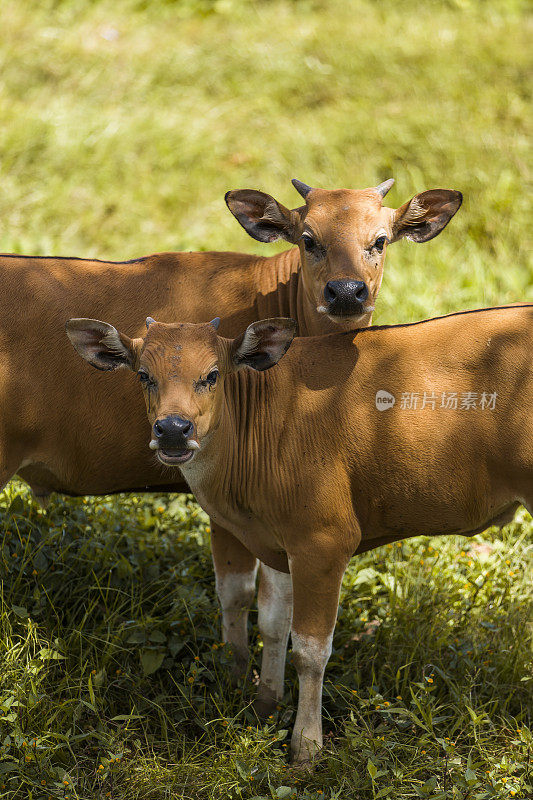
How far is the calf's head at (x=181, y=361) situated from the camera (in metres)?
4.74

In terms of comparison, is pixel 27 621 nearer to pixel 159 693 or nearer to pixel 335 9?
pixel 159 693

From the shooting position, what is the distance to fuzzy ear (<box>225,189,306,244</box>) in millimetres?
5945

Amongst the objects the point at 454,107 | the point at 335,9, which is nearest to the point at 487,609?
the point at 454,107

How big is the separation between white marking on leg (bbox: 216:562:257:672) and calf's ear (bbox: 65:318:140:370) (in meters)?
1.72

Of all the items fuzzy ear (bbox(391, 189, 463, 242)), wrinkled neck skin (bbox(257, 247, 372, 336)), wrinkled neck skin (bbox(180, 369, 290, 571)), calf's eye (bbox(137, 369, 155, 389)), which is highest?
fuzzy ear (bbox(391, 189, 463, 242))

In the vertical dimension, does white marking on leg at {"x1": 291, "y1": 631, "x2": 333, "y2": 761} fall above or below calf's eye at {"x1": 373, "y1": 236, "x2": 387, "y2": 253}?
below

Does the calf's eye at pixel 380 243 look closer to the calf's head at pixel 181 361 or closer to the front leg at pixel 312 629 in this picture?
the calf's head at pixel 181 361

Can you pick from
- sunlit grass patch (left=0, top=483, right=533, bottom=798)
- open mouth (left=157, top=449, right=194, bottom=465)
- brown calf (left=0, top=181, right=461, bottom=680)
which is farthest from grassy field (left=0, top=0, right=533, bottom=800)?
open mouth (left=157, top=449, right=194, bottom=465)

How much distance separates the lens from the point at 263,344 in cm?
520

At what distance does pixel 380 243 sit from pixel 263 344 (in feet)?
3.41

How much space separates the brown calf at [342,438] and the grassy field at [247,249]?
0.75m

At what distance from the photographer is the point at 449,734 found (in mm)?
5621

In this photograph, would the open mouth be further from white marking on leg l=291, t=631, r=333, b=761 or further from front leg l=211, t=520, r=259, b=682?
front leg l=211, t=520, r=259, b=682

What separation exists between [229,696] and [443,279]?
594 centimetres
